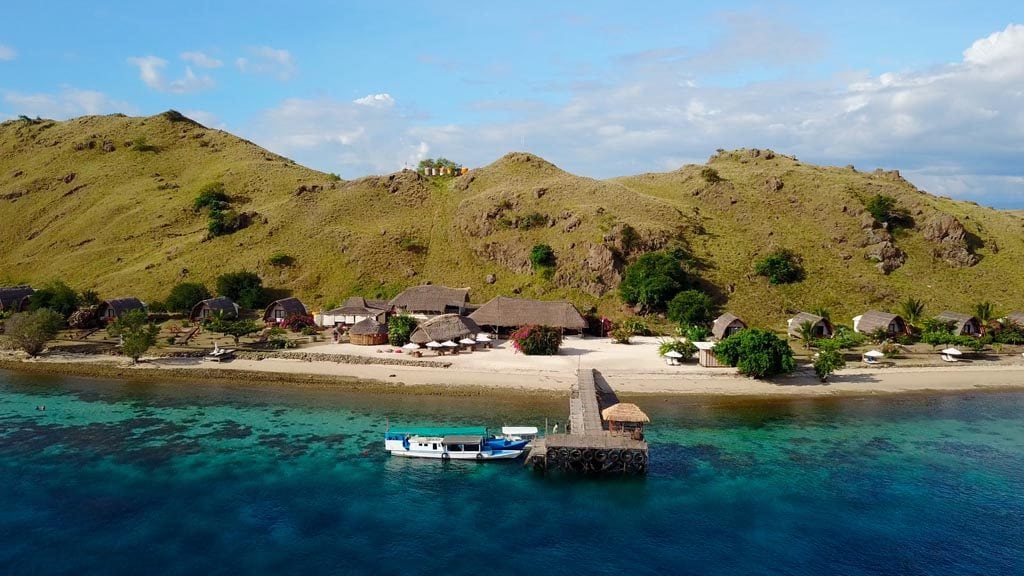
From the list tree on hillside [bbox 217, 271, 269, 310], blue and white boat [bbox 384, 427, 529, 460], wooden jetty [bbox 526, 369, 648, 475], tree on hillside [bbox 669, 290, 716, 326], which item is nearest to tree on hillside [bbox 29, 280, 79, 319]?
tree on hillside [bbox 217, 271, 269, 310]

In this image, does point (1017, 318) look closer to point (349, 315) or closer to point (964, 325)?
point (964, 325)

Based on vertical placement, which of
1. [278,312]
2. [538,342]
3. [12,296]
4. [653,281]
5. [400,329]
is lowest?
[538,342]

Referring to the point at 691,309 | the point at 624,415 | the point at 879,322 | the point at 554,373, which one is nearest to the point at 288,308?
the point at 554,373

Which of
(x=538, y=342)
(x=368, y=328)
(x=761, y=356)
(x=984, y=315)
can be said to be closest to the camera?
(x=761, y=356)

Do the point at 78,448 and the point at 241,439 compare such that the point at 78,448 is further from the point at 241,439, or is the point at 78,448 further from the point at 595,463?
the point at 595,463

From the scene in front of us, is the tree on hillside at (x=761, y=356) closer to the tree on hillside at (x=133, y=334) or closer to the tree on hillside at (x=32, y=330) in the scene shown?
the tree on hillside at (x=133, y=334)

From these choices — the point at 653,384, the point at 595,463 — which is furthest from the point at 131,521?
the point at 653,384

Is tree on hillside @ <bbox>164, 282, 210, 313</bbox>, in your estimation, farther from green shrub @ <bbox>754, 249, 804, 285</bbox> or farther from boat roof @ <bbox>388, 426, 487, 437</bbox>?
green shrub @ <bbox>754, 249, 804, 285</bbox>
